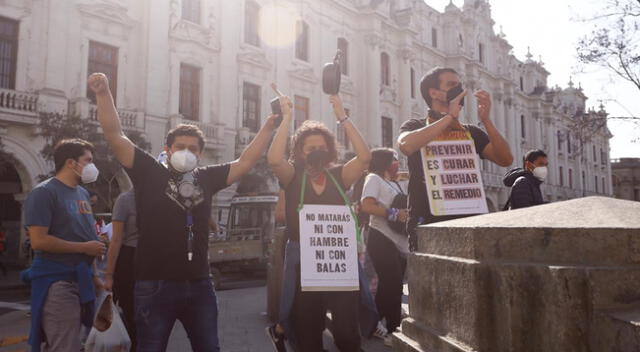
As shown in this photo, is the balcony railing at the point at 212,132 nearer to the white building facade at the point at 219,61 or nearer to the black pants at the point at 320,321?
the white building facade at the point at 219,61

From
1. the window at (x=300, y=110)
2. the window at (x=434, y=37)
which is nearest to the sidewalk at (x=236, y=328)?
the window at (x=300, y=110)

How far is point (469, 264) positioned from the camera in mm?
2098

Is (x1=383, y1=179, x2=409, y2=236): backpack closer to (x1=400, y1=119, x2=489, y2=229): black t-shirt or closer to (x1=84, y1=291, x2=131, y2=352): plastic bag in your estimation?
(x1=400, y1=119, x2=489, y2=229): black t-shirt

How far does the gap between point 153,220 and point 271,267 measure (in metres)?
3.49

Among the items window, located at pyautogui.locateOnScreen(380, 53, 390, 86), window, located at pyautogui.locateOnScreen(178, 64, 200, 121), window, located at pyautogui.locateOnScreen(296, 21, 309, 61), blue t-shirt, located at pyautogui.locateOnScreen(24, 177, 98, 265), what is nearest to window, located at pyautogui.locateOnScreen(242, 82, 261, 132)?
window, located at pyautogui.locateOnScreen(178, 64, 200, 121)

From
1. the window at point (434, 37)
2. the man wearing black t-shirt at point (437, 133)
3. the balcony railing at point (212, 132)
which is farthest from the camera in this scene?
the window at point (434, 37)

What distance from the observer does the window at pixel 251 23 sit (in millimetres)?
22312

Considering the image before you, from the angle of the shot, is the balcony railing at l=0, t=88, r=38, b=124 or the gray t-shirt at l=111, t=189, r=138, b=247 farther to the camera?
the balcony railing at l=0, t=88, r=38, b=124

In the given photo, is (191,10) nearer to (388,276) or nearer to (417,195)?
(388,276)

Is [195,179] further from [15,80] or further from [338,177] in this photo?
[15,80]

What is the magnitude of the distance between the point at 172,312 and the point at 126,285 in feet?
6.66

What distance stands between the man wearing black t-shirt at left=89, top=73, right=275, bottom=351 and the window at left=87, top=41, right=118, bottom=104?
1539 centimetres

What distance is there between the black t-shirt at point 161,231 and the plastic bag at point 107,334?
2.35 feet

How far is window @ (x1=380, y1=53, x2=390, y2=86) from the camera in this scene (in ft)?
96.4
